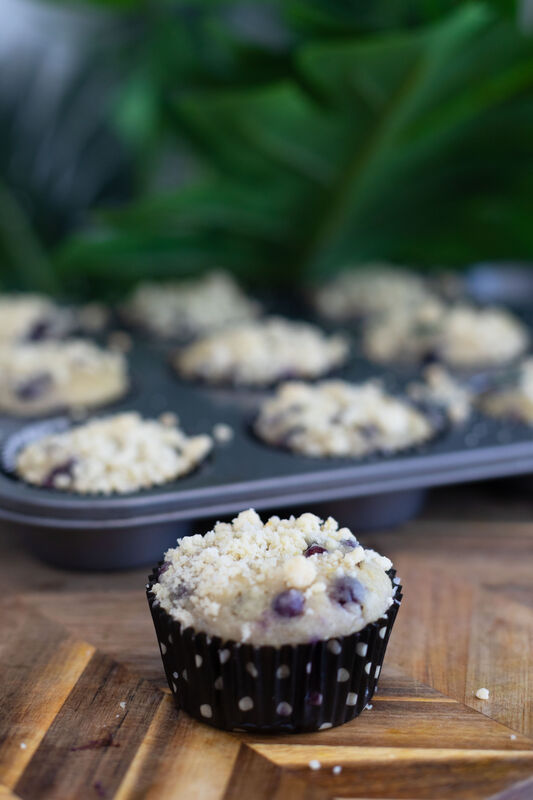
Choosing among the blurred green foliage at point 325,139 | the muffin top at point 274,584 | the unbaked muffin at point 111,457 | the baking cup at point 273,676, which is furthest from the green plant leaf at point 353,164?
the baking cup at point 273,676

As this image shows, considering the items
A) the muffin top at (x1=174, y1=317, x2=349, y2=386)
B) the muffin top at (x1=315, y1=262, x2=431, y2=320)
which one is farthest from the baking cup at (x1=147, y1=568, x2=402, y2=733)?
the muffin top at (x1=315, y1=262, x2=431, y2=320)

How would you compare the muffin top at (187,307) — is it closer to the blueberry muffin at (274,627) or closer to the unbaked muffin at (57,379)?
the unbaked muffin at (57,379)

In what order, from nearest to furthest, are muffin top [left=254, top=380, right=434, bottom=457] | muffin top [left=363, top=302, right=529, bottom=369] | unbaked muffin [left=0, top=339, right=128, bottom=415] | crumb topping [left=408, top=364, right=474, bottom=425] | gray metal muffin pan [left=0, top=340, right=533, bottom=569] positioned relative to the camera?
gray metal muffin pan [left=0, top=340, right=533, bottom=569]
muffin top [left=254, top=380, right=434, bottom=457]
crumb topping [left=408, top=364, right=474, bottom=425]
unbaked muffin [left=0, top=339, right=128, bottom=415]
muffin top [left=363, top=302, right=529, bottom=369]

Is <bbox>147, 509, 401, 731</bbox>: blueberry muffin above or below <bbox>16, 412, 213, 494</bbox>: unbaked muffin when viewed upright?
above

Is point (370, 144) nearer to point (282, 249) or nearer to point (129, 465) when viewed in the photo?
point (282, 249)

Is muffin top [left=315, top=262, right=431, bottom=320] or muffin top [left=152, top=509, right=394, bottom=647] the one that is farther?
muffin top [left=315, top=262, right=431, bottom=320]

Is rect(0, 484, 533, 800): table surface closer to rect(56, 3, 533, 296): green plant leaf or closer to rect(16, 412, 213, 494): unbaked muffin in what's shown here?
rect(16, 412, 213, 494): unbaked muffin

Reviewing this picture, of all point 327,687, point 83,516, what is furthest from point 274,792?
point 83,516
